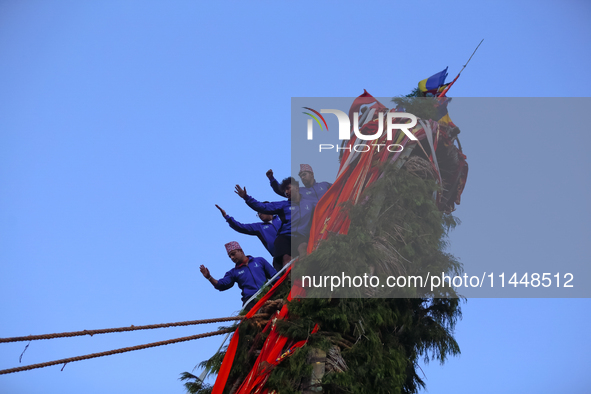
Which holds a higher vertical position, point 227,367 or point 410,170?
point 410,170

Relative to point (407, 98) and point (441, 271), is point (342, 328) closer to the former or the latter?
point (441, 271)

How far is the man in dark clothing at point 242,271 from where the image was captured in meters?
8.99

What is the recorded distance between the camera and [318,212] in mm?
7719

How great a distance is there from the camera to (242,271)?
9070 mm

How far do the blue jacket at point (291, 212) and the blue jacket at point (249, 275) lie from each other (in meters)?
0.63

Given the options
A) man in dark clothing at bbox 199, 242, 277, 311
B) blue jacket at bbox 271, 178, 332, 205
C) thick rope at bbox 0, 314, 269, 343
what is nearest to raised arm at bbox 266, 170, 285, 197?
blue jacket at bbox 271, 178, 332, 205

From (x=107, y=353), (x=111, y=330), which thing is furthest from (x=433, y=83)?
(x=107, y=353)

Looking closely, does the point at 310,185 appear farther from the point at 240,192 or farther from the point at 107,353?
the point at 107,353

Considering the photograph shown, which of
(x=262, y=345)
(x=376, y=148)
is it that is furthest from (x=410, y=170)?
(x=262, y=345)

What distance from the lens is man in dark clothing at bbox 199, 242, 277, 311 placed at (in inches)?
354

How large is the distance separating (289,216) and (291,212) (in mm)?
200

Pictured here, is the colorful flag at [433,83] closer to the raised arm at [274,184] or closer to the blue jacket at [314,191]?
the blue jacket at [314,191]

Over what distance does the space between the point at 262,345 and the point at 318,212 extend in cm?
183

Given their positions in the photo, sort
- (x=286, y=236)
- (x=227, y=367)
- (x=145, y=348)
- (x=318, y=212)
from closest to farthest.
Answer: (x=145, y=348) → (x=227, y=367) → (x=318, y=212) → (x=286, y=236)
